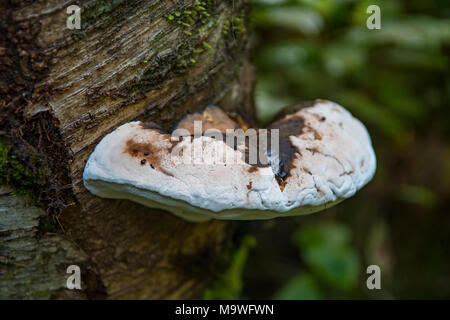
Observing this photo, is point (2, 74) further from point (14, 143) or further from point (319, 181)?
point (319, 181)

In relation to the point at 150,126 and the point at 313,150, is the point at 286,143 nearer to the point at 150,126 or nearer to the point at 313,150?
the point at 313,150

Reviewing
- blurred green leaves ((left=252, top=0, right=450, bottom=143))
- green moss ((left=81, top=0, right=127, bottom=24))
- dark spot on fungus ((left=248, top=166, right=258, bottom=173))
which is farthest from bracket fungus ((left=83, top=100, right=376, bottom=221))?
blurred green leaves ((left=252, top=0, right=450, bottom=143))

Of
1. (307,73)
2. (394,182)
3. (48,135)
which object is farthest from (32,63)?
(394,182)

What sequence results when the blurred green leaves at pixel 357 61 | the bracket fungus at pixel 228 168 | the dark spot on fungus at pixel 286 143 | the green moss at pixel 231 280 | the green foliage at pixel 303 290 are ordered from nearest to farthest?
the bracket fungus at pixel 228 168
the dark spot on fungus at pixel 286 143
the green moss at pixel 231 280
the green foliage at pixel 303 290
the blurred green leaves at pixel 357 61

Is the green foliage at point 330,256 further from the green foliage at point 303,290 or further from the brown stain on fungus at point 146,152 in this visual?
the brown stain on fungus at point 146,152

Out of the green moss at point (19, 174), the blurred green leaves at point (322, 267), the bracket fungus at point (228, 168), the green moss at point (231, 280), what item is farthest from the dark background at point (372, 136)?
the green moss at point (19, 174)

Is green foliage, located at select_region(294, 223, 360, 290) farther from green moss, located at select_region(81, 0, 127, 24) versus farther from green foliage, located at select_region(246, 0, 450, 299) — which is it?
green moss, located at select_region(81, 0, 127, 24)
